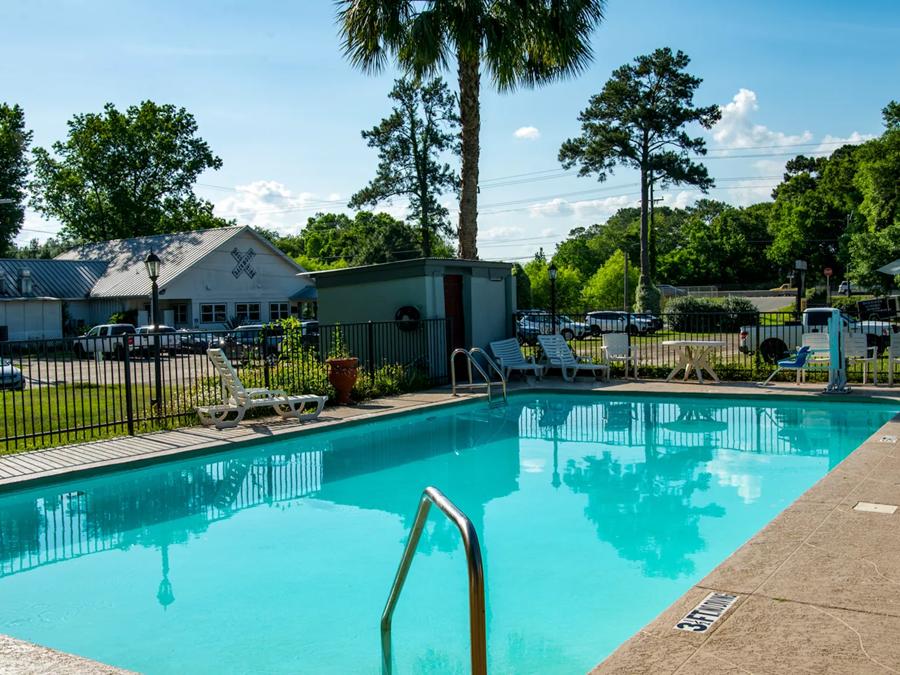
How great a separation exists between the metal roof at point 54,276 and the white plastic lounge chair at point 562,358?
32323mm

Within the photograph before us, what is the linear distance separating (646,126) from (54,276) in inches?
1334

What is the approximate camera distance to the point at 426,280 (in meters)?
15.7

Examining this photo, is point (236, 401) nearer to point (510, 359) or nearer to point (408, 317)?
point (408, 317)

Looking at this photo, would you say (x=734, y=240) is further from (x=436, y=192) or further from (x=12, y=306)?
(x=12, y=306)

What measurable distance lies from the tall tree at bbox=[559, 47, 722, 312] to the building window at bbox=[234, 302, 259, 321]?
783 inches

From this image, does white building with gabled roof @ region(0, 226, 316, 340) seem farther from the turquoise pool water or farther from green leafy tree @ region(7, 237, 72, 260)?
green leafy tree @ region(7, 237, 72, 260)

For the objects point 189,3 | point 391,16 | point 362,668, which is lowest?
point 362,668

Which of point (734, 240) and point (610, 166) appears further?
point (734, 240)

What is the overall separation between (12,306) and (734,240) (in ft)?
197

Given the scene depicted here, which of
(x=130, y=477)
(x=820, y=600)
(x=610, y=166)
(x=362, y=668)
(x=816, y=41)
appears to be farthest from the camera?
(x=610, y=166)

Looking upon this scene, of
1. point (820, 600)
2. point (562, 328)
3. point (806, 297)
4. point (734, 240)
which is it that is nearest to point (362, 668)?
point (820, 600)

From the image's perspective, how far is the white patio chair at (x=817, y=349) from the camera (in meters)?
14.0

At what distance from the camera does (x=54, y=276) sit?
42094mm

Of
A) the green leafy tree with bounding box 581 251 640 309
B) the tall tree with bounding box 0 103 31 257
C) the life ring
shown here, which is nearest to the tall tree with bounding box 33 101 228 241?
the tall tree with bounding box 0 103 31 257
